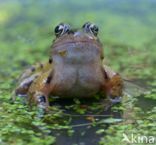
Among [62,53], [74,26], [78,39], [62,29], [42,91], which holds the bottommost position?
[42,91]

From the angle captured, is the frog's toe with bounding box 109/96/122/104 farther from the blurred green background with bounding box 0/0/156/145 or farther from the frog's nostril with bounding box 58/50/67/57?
the frog's nostril with bounding box 58/50/67/57

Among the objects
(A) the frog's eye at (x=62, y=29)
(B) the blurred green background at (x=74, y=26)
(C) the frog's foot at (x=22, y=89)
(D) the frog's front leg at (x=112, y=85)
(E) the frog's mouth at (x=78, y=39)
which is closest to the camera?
(B) the blurred green background at (x=74, y=26)

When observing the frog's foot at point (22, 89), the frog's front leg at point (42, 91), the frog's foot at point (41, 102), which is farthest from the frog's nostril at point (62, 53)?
the frog's foot at point (22, 89)

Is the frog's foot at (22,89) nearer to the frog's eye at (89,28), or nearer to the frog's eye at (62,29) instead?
the frog's eye at (62,29)

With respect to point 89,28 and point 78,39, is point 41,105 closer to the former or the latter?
point 78,39

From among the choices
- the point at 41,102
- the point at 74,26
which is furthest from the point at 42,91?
the point at 74,26
